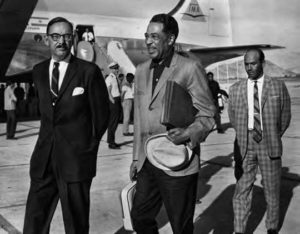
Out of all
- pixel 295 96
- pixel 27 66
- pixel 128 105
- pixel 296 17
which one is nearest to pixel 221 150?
pixel 128 105

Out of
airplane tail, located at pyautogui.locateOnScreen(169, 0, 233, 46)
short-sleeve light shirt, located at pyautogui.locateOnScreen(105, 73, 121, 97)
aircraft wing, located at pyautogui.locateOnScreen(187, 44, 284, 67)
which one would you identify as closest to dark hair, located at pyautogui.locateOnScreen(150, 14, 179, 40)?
short-sleeve light shirt, located at pyautogui.locateOnScreen(105, 73, 121, 97)

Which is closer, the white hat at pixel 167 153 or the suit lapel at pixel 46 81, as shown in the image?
the white hat at pixel 167 153

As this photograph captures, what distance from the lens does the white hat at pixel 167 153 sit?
2680mm

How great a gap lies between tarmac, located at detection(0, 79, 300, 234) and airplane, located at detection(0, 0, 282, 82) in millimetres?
6649

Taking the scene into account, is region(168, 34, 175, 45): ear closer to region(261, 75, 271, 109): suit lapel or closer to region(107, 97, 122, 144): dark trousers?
region(261, 75, 271, 109): suit lapel

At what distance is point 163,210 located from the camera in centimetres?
475

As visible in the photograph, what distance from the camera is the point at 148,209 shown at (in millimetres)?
2859

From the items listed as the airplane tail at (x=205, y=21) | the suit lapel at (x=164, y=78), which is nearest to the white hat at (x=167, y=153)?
the suit lapel at (x=164, y=78)

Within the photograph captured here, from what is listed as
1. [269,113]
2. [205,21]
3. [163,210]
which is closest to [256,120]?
[269,113]

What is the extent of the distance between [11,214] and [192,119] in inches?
103

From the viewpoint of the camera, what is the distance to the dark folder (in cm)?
266

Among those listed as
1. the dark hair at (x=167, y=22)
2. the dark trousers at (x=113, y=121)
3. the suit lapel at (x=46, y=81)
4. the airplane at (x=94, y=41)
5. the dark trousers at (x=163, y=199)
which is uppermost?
the airplane at (x=94, y=41)

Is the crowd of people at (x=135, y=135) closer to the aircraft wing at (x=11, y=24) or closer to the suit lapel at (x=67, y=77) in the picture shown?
the suit lapel at (x=67, y=77)

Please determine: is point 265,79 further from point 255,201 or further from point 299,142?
point 299,142
